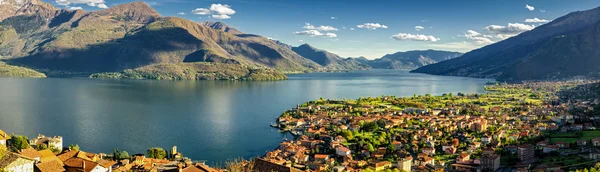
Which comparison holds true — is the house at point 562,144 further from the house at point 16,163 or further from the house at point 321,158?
the house at point 16,163

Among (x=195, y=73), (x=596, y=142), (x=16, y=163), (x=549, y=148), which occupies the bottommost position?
(x=549, y=148)

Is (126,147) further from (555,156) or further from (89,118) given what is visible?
(555,156)

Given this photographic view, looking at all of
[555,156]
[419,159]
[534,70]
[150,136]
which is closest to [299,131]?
[150,136]

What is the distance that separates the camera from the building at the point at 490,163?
29891 millimetres

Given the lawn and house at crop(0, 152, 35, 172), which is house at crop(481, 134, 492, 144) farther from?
house at crop(0, 152, 35, 172)

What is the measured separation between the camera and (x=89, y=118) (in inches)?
2119

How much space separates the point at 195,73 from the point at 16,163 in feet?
499

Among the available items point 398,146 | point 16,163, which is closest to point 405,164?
point 398,146

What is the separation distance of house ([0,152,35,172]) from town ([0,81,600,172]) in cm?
4

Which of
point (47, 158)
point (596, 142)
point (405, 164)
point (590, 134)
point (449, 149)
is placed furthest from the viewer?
point (590, 134)

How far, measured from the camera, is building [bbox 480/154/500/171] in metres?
29.9

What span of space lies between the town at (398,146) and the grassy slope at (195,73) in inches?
4048

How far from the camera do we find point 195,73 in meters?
167

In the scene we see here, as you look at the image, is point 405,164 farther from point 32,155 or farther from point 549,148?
point 32,155
